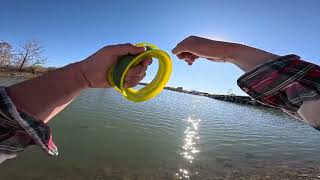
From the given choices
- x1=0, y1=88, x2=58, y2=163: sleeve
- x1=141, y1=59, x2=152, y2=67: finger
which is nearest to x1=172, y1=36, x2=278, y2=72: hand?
x1=141, y1=59, x2=152, y2=67: finger

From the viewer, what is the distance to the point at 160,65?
6.09ft

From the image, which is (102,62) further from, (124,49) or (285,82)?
(285,82)

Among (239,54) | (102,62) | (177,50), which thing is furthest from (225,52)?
(102,62)

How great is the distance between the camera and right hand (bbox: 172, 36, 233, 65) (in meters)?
1.56

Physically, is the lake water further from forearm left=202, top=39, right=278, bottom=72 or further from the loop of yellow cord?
forearm left=202, top=39, right=278, bottom=72

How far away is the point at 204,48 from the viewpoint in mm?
1591

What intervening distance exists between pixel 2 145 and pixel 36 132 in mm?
176

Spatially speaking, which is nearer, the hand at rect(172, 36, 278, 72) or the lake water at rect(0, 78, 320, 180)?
the hand at rect(172, 36, 278, 72)

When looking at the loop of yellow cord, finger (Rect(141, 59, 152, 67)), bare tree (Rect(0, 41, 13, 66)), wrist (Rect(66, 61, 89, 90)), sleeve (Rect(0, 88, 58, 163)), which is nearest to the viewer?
sleeve (Rect(0, 88, 58, 163))

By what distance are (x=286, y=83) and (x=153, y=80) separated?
0.84 metres

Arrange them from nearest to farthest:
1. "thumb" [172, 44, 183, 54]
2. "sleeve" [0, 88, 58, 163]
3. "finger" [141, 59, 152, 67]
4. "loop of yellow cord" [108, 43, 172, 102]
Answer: "sleeve" [0, 88, 58, 163] → "loop of yellow cord" [108, 43, 172, 102] → "finger" [141, 59, 152, 67] → "thumb" [172, 44, 183, 54]

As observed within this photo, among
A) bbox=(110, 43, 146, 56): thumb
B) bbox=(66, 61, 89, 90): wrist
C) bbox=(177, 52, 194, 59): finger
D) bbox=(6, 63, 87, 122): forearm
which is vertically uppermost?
bbox=(177, 52, 194, 59): finger

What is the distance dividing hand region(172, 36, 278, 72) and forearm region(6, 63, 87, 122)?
66 centimetres

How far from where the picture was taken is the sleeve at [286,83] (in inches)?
51.9
